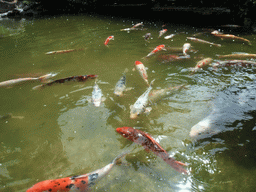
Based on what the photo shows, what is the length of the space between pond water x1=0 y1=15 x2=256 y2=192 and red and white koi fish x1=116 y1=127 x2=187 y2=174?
0.22ft

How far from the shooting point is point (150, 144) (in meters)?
2.39

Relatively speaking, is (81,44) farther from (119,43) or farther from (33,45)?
(33,45)

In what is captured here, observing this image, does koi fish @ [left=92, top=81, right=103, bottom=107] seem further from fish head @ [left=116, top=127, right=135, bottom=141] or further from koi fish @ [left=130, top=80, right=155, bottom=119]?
fish head @ [left=116, top=127, right=135, bottom=141]

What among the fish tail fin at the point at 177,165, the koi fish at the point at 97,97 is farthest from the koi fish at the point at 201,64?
the fish tail fin at the point at 177,165

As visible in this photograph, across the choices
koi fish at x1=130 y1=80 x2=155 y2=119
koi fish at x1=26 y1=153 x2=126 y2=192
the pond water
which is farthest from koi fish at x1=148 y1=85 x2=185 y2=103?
koi fish at x1=26 y1=153 x2=126 y2=192

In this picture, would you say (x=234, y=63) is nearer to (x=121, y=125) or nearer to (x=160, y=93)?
(x=160, y=93)

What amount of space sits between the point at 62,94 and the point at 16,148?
149 cm

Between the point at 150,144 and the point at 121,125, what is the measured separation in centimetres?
73

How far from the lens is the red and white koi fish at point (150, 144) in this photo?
2209 mm

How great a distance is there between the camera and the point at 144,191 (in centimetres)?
201

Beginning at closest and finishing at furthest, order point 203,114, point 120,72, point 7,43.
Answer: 1. point 203,114
2. point 120,72
3. point 7,43

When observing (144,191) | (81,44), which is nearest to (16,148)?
(144,191)

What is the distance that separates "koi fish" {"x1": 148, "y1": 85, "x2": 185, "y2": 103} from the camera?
3.50 m

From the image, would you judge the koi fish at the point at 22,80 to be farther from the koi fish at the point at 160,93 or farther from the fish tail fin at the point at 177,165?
the fish tail fin at the point at 177,165
